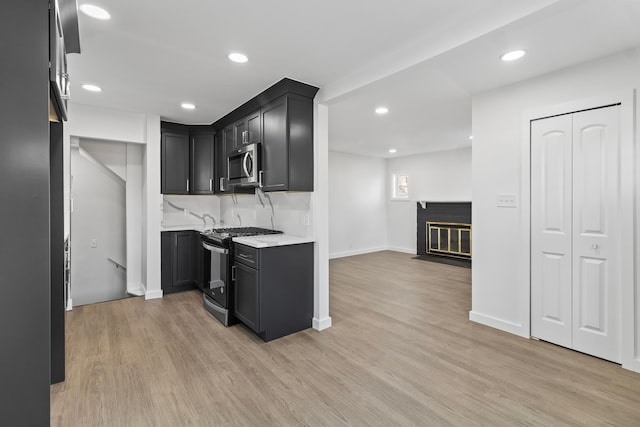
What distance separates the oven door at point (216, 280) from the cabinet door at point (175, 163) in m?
1.17

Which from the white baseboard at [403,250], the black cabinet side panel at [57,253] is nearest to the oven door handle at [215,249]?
the black cabinet side panel at [57,253]

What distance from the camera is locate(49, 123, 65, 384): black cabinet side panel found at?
217cm

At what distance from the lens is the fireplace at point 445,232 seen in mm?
6820

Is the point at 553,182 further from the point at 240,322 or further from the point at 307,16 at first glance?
the point at 240,322

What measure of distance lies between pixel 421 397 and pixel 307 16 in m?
2.56

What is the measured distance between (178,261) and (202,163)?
1.47 metres

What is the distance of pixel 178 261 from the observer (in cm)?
450

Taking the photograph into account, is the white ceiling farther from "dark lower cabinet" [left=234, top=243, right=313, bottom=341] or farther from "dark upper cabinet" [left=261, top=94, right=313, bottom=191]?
"dark lower cabinet" [left=234, top=243, right=313, bottom=341]

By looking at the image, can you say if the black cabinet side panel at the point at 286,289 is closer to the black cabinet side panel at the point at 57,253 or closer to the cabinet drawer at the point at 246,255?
the cabinet drawer at the point at 246,255

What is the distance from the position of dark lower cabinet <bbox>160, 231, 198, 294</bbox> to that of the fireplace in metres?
4.93

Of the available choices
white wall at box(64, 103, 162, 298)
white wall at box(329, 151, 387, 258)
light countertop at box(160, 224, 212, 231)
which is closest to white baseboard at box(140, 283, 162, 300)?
white wall at box(64, 103, 162, 298)

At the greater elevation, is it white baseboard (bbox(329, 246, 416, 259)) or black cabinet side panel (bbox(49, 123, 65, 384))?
black cabinet side panel (bbox(49, 123, 65, 384))

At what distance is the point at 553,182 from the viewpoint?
112 inches

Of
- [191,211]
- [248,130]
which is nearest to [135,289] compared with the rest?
[191,211]
